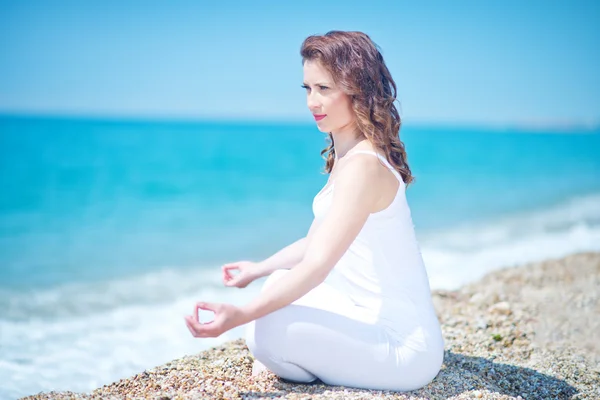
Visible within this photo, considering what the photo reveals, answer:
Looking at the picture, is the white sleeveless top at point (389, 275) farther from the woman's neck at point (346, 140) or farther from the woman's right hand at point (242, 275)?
the woman's right hand at point (242, 275)

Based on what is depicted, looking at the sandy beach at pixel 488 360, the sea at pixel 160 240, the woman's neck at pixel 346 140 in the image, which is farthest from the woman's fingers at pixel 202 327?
the sea at pixel 160 240

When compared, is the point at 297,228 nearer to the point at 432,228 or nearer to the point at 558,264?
the point at 432,228

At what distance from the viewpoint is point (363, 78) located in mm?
3088

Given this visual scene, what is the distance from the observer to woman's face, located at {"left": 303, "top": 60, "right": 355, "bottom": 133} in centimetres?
312

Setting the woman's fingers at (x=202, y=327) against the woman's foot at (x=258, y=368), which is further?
the woman's foot at (x=258, y=368)

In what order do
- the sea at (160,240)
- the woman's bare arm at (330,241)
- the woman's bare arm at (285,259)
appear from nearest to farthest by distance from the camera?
the woman's bare arm at (330,241) → the woman's bare arm at (285,259) → the sea at (160,240)

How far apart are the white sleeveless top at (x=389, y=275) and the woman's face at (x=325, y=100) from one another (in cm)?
25

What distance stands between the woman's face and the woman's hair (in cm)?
4

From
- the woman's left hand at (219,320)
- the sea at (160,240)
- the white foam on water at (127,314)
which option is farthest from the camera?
the sea at (160,240)

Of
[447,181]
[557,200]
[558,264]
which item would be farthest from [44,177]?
[558,264]

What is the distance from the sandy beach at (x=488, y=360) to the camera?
3.20 meters

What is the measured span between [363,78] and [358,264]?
988 mm

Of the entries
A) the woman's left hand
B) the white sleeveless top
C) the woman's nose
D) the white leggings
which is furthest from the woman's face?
the woman's left hand

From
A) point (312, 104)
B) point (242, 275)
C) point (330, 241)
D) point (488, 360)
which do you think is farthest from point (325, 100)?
point (488, 360)
